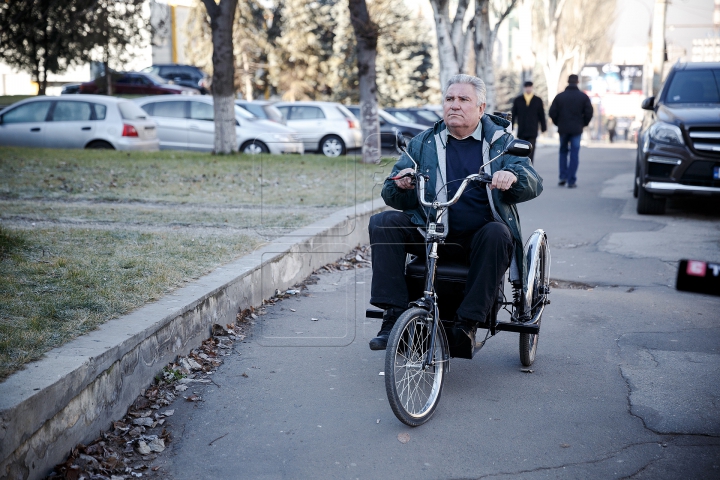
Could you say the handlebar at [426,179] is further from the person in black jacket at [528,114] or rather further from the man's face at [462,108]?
the person in black jacket at [528,114]

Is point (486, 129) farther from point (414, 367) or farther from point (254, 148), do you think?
point (254, 148)

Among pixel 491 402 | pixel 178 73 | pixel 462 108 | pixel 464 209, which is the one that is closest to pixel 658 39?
pixel 462 108

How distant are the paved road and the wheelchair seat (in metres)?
0.65

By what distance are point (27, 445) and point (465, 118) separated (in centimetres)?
281

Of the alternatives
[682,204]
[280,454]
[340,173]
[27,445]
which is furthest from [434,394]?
[340,173]

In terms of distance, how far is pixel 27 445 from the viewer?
3.10 meters

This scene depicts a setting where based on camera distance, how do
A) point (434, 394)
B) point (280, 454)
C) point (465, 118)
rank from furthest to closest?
point (465, 118) → point (434, 394) → point (280, 454)

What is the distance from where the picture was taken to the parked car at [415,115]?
27495 millimetres

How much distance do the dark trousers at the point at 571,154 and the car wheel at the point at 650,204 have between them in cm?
361

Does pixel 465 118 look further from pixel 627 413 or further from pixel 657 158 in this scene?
pixel 657 158

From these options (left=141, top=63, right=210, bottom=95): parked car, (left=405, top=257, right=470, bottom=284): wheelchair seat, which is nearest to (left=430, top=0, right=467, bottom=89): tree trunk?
(left=405, top=257, right=470, bottom=284): wheelchair seat

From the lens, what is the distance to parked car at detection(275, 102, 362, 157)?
22.0 meters

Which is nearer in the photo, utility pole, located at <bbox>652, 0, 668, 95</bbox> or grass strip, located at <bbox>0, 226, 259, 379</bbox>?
grass strip, located at <bbox>0, 226, 259, 379</bbox>

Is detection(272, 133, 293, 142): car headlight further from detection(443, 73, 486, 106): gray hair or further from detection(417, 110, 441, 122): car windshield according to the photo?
detection(417, 110, 441, 122): car windshield
